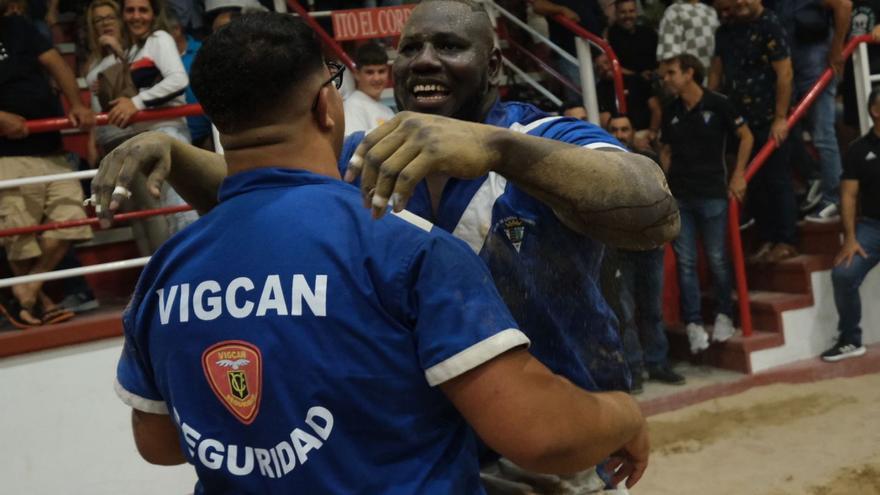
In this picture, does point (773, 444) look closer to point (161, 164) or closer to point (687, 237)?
point (687, 237)

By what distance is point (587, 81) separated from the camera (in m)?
7.41

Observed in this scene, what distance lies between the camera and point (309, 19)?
7027 mm

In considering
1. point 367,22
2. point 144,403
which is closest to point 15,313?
point 367,22

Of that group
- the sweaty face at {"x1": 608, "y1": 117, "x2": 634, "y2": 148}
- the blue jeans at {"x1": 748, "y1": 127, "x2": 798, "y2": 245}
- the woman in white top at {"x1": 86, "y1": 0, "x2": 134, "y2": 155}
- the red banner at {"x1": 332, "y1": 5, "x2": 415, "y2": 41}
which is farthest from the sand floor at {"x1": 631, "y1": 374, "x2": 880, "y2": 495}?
the woman in white top at {"x1": 86, "y1": 0, "x2": 134, "y2": 155}

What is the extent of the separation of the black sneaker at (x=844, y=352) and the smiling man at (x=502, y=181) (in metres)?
5.56

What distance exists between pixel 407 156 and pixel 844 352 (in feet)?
21.4

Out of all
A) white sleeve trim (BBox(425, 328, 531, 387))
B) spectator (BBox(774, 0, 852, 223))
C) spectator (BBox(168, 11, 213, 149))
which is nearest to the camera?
white sleeve trim (BBox(425, 328, 531, 387))

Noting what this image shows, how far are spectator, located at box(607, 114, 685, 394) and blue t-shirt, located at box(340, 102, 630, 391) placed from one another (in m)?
4.72

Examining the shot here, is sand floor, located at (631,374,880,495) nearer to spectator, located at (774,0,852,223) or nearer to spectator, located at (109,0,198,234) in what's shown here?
spectator, located at (774,0,852,223)

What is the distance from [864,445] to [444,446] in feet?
15.7

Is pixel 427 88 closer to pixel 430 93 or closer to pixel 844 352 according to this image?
pixel 430 93

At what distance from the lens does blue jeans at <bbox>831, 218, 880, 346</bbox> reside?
720cm

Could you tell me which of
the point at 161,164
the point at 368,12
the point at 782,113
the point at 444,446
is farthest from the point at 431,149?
the point at 782,113

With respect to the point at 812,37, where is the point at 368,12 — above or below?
above
